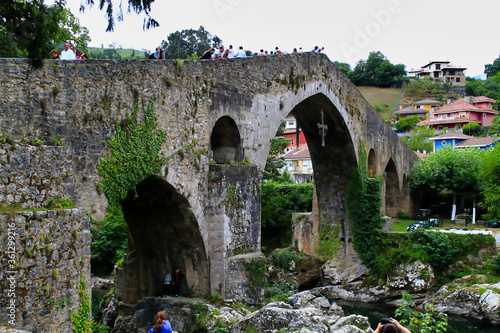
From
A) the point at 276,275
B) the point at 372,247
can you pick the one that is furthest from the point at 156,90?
the point at 372,247

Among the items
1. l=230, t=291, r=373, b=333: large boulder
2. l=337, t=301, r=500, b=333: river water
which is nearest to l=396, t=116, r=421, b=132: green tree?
l=337, t=301, r=500, b=333: river water

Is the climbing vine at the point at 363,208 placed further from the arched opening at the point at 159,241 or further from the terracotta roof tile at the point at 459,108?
the terracotta roof tile at the point at 459,108

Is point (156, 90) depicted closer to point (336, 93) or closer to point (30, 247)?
point (30, 247)

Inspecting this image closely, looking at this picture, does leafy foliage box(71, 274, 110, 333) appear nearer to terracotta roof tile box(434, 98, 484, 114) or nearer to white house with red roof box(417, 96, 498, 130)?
white house with red roof box(417, 96, 498, 130)

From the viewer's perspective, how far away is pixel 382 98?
6925 centimetres

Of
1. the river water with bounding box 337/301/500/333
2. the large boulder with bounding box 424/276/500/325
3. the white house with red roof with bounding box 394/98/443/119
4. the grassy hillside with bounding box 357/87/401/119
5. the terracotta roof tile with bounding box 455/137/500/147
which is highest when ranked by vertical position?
the grassy hillside with bounding box 357/87/401/119

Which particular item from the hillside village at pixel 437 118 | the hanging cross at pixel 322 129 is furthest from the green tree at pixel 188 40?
the hanging cross at pixel 322 129

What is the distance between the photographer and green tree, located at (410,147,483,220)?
80.0ft

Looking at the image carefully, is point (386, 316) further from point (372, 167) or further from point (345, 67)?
point (345, 67)

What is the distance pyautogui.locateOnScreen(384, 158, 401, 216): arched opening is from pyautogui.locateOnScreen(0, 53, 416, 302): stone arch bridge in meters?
13.0

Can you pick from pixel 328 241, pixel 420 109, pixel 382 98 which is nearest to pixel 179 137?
pixel 328 241

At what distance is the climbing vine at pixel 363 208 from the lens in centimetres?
1994

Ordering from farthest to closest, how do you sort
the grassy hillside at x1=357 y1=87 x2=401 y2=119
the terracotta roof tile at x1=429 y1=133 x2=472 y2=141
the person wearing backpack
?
the grassy hillside at x1=357 y1=87 x2=401 y2=119
the terracotta roof tile at x1=429 y1=133 x2=472 y2=141
the person wearing backpack

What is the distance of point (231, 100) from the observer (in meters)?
11.3
